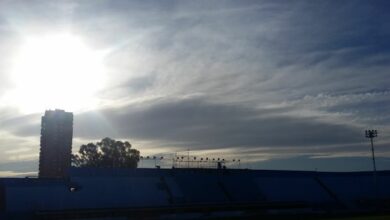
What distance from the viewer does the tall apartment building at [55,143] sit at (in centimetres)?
14138

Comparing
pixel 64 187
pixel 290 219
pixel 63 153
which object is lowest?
pixel 290 219

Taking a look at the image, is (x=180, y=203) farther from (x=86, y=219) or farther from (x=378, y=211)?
(x=378, y=211)

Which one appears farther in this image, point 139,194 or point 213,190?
point 213,190

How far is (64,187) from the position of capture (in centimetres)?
7069

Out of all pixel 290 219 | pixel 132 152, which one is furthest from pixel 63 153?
pixel 290 219

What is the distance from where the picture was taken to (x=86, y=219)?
5956 centimetres

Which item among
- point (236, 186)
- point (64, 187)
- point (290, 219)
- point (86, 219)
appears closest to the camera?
point (86, 219)

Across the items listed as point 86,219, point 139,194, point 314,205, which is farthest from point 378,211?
point 86,219

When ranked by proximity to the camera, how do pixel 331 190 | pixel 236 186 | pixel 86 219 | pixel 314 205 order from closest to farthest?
pixel 86 219 < pixel 314 205 < pixel 236 186 < pixel 331 190

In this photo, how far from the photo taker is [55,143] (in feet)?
487

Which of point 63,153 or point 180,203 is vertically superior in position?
point 63,153

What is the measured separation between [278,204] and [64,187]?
3113 cm

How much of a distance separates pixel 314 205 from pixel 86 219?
1518 inches

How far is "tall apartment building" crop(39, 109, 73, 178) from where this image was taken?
141 meters
